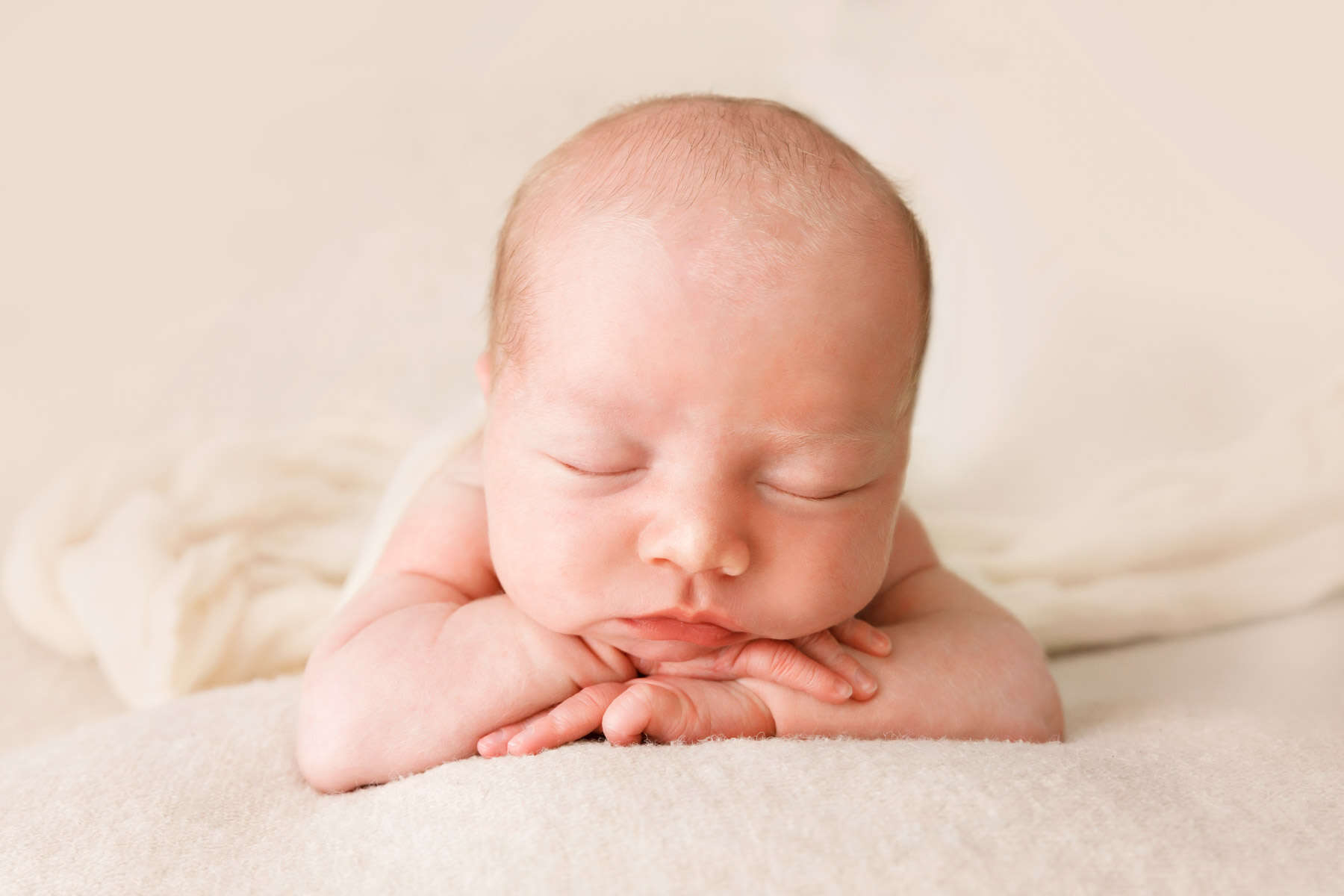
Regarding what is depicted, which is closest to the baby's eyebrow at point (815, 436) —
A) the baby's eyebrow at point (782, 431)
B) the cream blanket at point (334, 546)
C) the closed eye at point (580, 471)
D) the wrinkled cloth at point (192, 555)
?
the baby's eyebrow at point (782, 431)

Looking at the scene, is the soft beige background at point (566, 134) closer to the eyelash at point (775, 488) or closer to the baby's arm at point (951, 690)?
the baby's arm at point (951, 690)

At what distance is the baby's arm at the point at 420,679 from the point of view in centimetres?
99

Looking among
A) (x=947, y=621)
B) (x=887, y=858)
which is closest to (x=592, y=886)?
(x=887, y=858)

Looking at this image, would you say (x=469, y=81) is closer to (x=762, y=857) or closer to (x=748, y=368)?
(x=748, y=368)

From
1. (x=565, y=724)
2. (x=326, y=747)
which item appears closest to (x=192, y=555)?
(x=326, y=747)

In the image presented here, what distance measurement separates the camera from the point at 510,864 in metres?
0.75

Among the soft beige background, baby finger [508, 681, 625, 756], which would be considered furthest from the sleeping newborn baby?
the soft beige background

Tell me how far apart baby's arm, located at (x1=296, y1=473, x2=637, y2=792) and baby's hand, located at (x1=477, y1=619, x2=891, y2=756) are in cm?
2

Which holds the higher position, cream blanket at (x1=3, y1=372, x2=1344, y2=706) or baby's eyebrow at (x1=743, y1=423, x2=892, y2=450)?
baby's eyebrow at (x1=743, y1=423, x2=892, y2=450)

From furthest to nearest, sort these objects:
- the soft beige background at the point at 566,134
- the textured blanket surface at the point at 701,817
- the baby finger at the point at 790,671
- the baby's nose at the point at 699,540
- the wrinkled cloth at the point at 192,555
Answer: the soft beige background at the point at 566,134 < the wrinkled cloth at the point at 192,555 < the baby finger at the point at 790,671 < the baby's nose at the point at 699,540 < the textured blanket surface at the point at 701,817

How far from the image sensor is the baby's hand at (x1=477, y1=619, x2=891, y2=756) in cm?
96

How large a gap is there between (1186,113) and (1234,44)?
0.46ft

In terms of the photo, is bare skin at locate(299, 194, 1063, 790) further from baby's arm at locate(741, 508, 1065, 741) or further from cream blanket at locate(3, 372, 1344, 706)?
cream blanket at locate(3, 372, 1344, 706)

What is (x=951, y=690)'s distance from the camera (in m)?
1.07
